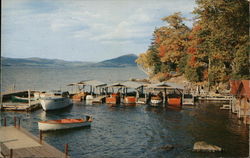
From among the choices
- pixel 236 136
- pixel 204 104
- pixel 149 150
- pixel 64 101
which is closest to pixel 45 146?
pixel 149 150

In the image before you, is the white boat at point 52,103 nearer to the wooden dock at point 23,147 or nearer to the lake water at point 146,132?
the lake water at point 146,132

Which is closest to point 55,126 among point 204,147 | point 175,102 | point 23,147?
point 23,147

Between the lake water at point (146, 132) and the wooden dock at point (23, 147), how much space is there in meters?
2.93

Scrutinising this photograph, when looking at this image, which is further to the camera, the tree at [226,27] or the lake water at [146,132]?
the tree at [226,27]

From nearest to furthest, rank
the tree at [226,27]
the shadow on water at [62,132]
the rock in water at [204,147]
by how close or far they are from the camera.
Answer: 1. the rock in water at [204,147]
2. the shadow on water at [62,132]
3. the tree at [226,27]

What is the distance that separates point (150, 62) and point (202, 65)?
1066 inches

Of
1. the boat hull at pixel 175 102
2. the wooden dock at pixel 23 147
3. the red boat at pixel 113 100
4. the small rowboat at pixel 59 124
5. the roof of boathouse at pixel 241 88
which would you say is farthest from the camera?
the red boat at pixel 113 100

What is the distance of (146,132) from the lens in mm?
35031

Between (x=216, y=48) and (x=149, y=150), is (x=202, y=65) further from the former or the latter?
(x=149, y=150)

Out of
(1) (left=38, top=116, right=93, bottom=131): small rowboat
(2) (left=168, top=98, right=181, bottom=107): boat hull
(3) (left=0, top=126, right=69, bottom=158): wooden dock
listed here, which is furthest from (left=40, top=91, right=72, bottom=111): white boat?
(2) (left=168, top=98, right=181, bottom=107): boat hull

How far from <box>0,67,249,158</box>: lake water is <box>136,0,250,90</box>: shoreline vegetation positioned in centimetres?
1247

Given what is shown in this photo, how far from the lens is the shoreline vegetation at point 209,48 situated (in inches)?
2104

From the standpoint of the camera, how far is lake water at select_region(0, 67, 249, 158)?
1080 inches

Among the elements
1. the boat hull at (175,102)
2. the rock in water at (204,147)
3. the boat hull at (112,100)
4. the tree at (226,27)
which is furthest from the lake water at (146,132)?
the tree at (226,27)
